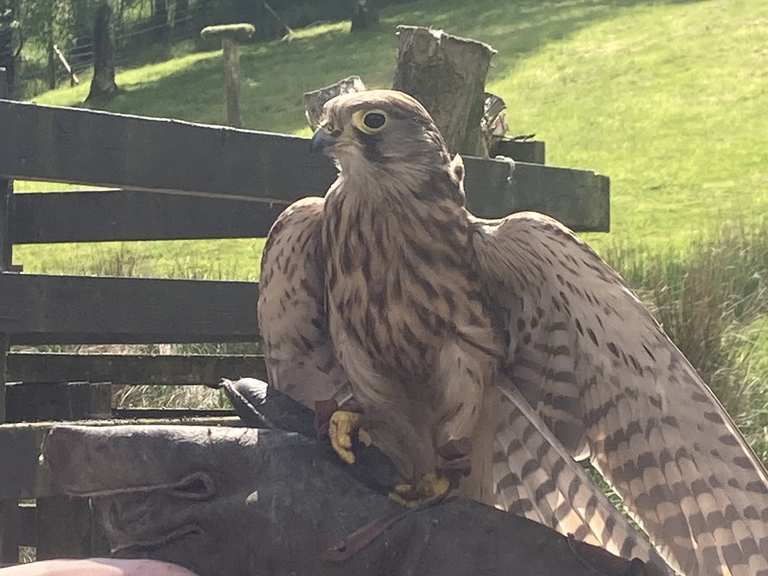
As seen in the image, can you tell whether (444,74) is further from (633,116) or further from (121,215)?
(633,116)

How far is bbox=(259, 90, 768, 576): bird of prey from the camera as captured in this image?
2.33 meters

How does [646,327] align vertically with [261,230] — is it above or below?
above

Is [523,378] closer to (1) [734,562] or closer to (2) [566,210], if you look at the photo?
(1) [734,562]

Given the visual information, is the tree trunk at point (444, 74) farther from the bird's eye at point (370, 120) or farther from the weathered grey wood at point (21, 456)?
the weathered grey wood at point (21, 456)

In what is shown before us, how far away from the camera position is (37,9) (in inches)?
896

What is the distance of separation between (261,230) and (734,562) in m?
2.40

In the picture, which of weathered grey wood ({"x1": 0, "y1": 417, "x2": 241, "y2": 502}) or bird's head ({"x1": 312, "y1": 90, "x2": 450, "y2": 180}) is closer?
bird's head ({"x1": 312, "y1": 90, "x2": 450, "y2": 180})

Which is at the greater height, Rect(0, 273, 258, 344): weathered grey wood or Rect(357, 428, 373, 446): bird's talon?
Rect(357, 428, 373, 446): bird's talon

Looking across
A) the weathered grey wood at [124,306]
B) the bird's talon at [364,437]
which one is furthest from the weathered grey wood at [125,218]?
the bird's talon at [364,437]

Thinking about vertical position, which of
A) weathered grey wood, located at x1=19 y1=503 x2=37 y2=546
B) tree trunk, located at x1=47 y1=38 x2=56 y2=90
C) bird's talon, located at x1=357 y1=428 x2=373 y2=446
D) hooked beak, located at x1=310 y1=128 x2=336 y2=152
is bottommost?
tree trunk, located at x1=47 y1=38 x2=56 y2=90

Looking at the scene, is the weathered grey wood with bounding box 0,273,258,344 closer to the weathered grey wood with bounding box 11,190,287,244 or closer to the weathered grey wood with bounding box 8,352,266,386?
the weathered grey wood with bounding box 11,190,287,244

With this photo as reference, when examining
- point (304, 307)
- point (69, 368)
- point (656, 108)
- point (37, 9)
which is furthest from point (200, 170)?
point (37, 9)

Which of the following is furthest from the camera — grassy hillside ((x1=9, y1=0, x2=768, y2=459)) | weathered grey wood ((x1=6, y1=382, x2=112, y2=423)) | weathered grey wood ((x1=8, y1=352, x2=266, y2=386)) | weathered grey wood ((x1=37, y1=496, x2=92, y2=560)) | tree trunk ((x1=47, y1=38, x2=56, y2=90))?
tree trunk ((x1=47, y1=38, x2=56, y2=90))

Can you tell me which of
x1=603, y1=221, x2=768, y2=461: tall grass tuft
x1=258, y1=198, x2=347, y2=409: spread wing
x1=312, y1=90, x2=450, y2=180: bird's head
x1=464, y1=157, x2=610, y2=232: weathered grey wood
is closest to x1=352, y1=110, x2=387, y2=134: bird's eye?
x1=312, y1=90, x2=450, y2=180: bird's head
